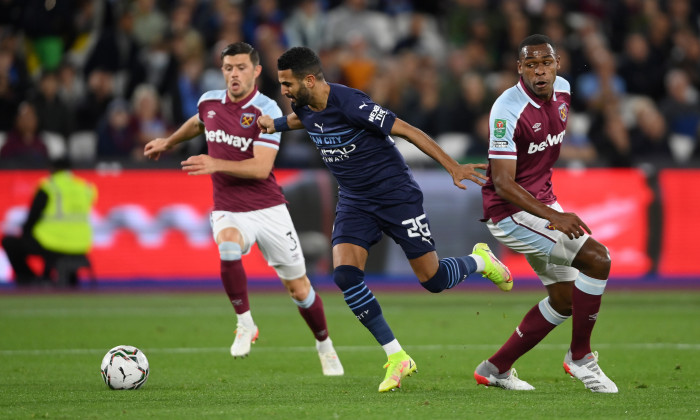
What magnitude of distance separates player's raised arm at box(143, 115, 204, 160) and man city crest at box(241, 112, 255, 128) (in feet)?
1.42

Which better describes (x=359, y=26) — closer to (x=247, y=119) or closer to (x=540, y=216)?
(x=247, y=119)

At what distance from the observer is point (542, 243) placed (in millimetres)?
7156

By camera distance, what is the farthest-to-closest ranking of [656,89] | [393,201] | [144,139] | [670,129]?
1. [656,89]
2. [670,129]
3. [144,139]
4. [393,201]

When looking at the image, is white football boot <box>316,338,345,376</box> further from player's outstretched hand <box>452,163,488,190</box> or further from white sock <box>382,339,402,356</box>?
player's outstretched hand <box>452,163,488,190</box>

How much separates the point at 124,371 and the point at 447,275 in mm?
2372

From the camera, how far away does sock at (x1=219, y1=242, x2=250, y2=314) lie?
8.56 metres

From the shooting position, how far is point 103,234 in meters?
15.3

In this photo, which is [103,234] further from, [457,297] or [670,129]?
[670,129]

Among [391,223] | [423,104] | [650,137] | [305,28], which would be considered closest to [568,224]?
[391,223]

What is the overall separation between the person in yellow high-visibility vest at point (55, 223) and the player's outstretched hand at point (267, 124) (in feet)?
25.1

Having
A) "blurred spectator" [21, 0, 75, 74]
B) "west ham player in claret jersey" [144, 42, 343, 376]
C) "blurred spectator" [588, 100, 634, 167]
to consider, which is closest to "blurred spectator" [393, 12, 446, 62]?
"blurred spectator" [588, 100, 634, 167]

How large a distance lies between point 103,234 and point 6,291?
1647mm

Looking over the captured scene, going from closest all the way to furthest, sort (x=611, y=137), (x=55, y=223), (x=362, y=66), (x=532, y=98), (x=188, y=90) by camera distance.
Answer: (x=532, y=98)
(x=55, y=223)
(x=611, y=137)
(x=188, y=90)
(x=362, y=66)

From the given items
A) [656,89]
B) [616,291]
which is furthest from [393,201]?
[656,89]
